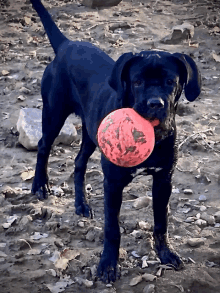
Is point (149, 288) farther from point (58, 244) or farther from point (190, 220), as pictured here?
point (190, 220)

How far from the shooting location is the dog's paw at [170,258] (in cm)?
353

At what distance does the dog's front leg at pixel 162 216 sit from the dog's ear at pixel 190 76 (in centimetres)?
59

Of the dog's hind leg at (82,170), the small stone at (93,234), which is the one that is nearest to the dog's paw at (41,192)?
the dog's hind leg at (82,170)

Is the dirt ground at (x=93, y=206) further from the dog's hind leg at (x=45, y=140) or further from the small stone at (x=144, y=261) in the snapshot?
the dog's hind leg at (x=45, y=140)

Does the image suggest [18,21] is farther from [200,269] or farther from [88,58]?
[200,269]

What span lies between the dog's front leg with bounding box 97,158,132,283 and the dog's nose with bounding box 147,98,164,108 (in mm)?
594

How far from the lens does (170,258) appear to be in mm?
3551

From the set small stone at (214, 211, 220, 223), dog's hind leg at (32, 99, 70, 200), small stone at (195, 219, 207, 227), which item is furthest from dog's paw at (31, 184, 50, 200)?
small stone at (214, 211, 220, 223)

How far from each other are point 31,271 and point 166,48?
5.49 m

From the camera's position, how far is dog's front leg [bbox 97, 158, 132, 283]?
3.21 metres

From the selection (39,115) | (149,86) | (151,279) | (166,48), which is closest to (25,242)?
(151,279)

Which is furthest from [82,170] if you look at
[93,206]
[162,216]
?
[162,216]

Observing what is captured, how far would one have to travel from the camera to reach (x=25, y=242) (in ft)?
12.5

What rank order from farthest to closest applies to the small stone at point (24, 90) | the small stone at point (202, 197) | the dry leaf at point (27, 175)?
the small stone at point (24, 90), the dry leaf at point (27, 175), the small stone at point (202, 197)
